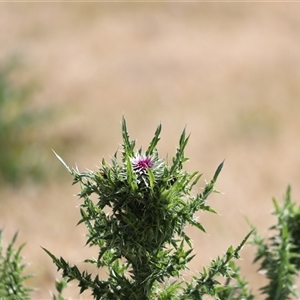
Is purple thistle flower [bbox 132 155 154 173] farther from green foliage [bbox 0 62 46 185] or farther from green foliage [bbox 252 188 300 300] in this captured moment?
green foliage [bbox 0 62 46 185]

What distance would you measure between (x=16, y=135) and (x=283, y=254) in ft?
7.37

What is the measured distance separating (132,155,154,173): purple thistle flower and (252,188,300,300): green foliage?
1.73 ft

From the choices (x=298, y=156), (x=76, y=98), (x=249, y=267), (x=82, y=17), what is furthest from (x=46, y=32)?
(x=249, y=267)

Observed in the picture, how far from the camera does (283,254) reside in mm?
1398

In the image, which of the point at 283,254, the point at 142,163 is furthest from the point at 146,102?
the point at 142,163

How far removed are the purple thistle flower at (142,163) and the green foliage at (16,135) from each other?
7.45 feet

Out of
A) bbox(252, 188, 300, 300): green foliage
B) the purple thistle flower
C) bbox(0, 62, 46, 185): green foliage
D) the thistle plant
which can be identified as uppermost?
bbox(0, 62, 46, 185): green foliage

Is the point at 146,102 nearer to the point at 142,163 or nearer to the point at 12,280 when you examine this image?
the point at 12,280

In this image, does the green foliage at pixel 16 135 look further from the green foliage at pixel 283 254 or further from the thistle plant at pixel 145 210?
the thistle plant at pixel 145 210

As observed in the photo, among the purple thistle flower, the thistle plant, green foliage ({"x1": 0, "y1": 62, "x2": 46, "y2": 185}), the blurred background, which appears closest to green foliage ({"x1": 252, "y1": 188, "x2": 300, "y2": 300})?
the thistle plant

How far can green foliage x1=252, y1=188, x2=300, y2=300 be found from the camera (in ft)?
4.58

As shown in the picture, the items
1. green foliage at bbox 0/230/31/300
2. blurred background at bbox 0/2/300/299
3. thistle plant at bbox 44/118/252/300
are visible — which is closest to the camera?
thistle plant at bbox 44/118/252/300

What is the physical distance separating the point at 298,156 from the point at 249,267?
47.7 inches

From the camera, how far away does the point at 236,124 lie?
13.3ft
